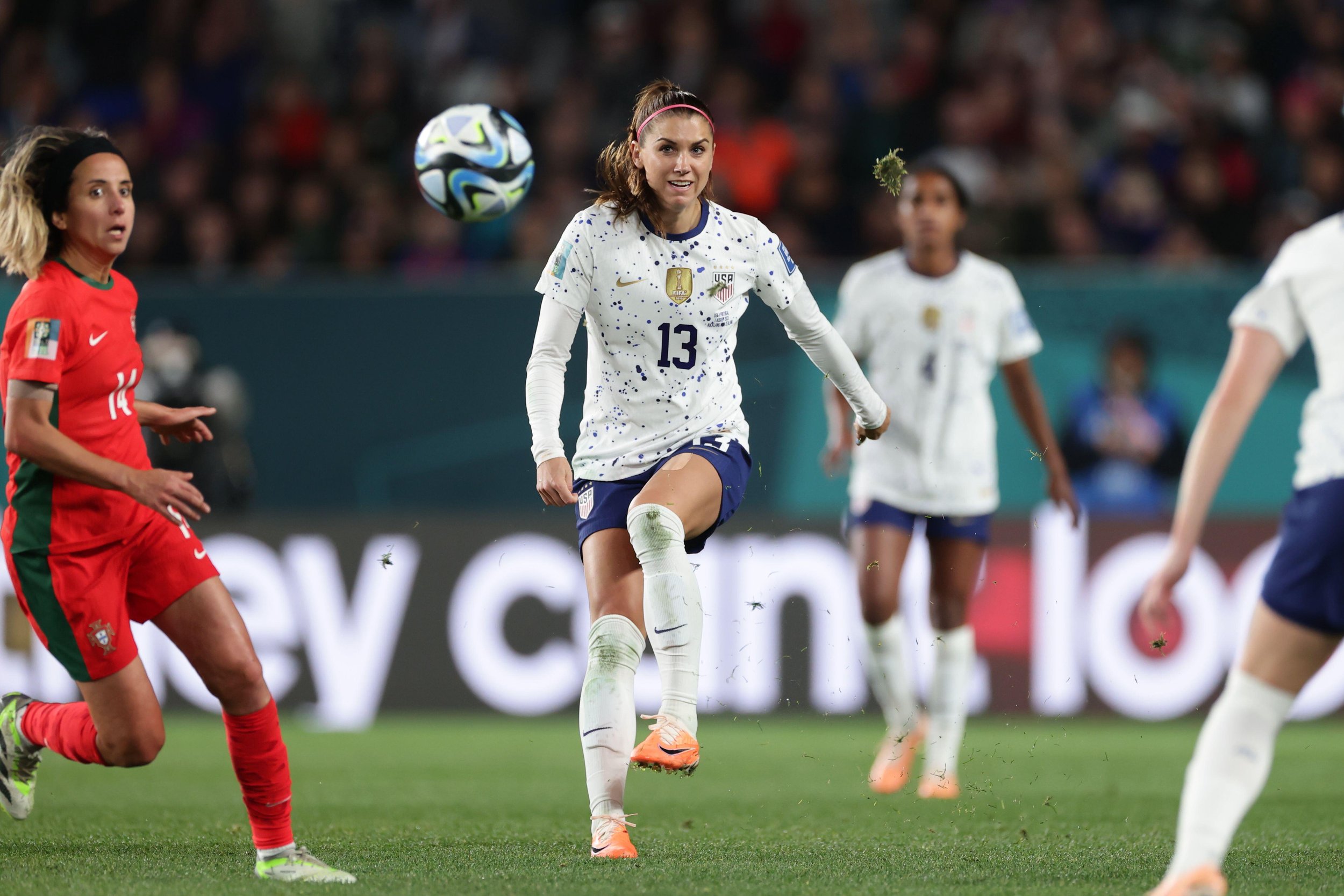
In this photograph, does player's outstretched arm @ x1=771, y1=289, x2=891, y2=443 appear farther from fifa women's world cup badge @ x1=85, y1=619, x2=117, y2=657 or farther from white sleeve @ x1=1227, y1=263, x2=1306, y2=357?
fifa women's world cup badge @ x1=85, y1=619, x2=117, y2=657

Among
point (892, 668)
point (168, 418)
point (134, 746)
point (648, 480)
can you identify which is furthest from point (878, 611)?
point (134, 746)

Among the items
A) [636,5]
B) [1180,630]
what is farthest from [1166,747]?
[636,5]

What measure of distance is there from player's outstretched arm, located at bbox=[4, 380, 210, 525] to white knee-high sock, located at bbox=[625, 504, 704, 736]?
4.26 ft

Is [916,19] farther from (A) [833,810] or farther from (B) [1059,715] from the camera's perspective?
(A) [833,810]

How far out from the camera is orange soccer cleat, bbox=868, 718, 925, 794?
24.2ft

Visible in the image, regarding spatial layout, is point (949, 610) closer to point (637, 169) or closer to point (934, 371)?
point (934, 371)

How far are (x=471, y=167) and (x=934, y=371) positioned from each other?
2516 millimetres

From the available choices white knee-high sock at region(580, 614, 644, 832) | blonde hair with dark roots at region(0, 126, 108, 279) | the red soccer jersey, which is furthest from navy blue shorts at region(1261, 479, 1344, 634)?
blonde hair with dark roots at region(0, 126, 108, 279)

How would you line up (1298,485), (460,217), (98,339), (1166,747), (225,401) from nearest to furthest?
(1298,485)
(98,339)
(460,217)
(1166,747)
(225,401)

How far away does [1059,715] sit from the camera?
10.3m

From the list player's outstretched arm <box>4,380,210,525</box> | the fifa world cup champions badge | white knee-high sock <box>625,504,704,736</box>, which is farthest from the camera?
white knee-high sock <box>625,504,704,736</box>

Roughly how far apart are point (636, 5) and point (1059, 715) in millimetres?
7255

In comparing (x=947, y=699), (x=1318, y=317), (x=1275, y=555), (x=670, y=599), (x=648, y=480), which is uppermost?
(x=1318, y=317)

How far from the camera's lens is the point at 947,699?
730 centimetres
